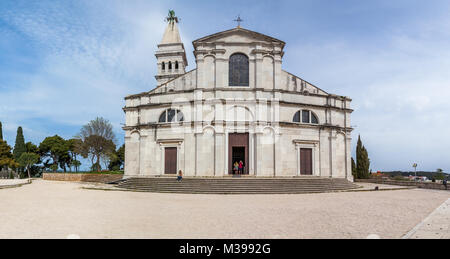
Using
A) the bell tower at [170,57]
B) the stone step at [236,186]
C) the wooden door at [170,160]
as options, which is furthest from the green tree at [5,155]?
the stone step at [236,186]

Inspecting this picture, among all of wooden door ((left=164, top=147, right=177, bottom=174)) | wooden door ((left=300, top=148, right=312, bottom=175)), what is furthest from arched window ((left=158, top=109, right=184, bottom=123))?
wooden door ((left=300, top=148, right=312, bottom=175))

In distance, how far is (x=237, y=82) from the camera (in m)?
29.5

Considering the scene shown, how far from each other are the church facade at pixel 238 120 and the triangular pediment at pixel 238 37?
0.32 feet

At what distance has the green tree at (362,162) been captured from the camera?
119 feet

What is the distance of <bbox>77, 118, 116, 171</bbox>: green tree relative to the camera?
5041cm

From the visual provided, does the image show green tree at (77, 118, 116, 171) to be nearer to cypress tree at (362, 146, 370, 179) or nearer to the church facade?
the church facade

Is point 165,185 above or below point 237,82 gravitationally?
below

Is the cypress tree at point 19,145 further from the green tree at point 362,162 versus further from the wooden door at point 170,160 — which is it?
the green tree at point 362,162

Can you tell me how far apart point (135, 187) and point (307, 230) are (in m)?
18.4

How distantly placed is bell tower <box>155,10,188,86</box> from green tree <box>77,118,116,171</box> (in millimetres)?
13733

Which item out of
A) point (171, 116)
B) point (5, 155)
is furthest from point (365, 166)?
point (5, 155)
